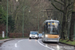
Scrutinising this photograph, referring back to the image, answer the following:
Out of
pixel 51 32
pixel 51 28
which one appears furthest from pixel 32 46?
pixel 51 28

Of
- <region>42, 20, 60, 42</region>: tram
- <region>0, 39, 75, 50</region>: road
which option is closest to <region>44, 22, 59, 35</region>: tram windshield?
<region>42, 20, 60, 42</region>: tram

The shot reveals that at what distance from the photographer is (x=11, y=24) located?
60.1 metres

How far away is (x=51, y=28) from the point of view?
25891mm

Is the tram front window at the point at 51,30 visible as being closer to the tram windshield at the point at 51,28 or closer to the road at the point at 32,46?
the tram windshield at the point at 51,28

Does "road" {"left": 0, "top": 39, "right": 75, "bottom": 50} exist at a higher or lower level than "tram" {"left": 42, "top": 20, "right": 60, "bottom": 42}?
lower

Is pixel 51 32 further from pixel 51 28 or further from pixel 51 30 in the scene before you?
pixel 51 28

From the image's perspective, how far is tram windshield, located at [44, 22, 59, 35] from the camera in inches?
1014

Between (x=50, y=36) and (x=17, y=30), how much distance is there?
4143 cm

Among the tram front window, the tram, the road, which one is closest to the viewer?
the road

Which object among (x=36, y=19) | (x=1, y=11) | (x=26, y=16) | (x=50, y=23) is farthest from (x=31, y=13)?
(x=50, y=23)

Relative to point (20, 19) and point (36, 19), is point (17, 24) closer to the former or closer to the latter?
point (20, 19)

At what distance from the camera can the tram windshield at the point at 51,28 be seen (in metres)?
25.8

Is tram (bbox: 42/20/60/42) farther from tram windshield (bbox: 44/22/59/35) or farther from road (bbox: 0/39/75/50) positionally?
road (bbox: 0/39/75/50)

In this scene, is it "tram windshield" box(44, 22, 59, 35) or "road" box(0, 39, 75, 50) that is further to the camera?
"tram windshield" box(44, 22, 59, 35)
